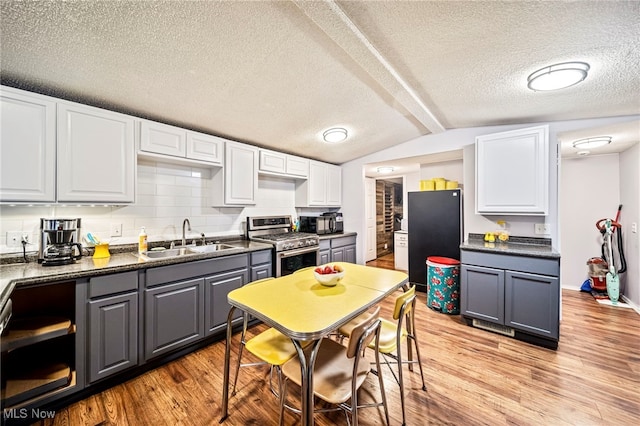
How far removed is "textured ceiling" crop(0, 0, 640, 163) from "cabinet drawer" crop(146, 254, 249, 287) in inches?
55.5

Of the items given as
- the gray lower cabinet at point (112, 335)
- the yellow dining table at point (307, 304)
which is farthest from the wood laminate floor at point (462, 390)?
the yellow dining table at point (307, 304)

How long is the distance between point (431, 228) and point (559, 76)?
225 cm

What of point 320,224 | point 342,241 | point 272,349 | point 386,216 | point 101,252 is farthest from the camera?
point 386,216

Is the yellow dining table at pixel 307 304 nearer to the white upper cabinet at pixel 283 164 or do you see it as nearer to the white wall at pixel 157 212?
the white wall at pixel 157 212

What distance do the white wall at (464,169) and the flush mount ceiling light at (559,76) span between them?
1053mm

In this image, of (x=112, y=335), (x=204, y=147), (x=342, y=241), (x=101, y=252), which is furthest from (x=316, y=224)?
(x=112, y=335)

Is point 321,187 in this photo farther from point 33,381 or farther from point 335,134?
point 33,381

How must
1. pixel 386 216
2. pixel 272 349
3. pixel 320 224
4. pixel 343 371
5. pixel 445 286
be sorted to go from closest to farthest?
pixel 343 371
pixel 272 349
pixel 445 286
pixel 320 224
pixel 386 216

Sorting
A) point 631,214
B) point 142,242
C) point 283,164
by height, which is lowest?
point 142,242

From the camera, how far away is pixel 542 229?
9.29 feet

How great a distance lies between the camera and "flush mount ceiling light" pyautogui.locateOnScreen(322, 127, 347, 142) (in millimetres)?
3137

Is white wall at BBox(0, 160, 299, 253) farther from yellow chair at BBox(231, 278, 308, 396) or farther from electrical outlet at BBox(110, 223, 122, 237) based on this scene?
yellow chair at BBox(231, 278, 308, 396)

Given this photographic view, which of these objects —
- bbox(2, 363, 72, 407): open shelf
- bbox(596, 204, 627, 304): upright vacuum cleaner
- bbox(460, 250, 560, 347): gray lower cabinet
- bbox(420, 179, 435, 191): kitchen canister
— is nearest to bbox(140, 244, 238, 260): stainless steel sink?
bbox(2, 363, 72, 407): open shelf

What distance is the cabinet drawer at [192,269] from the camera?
6.51ft
